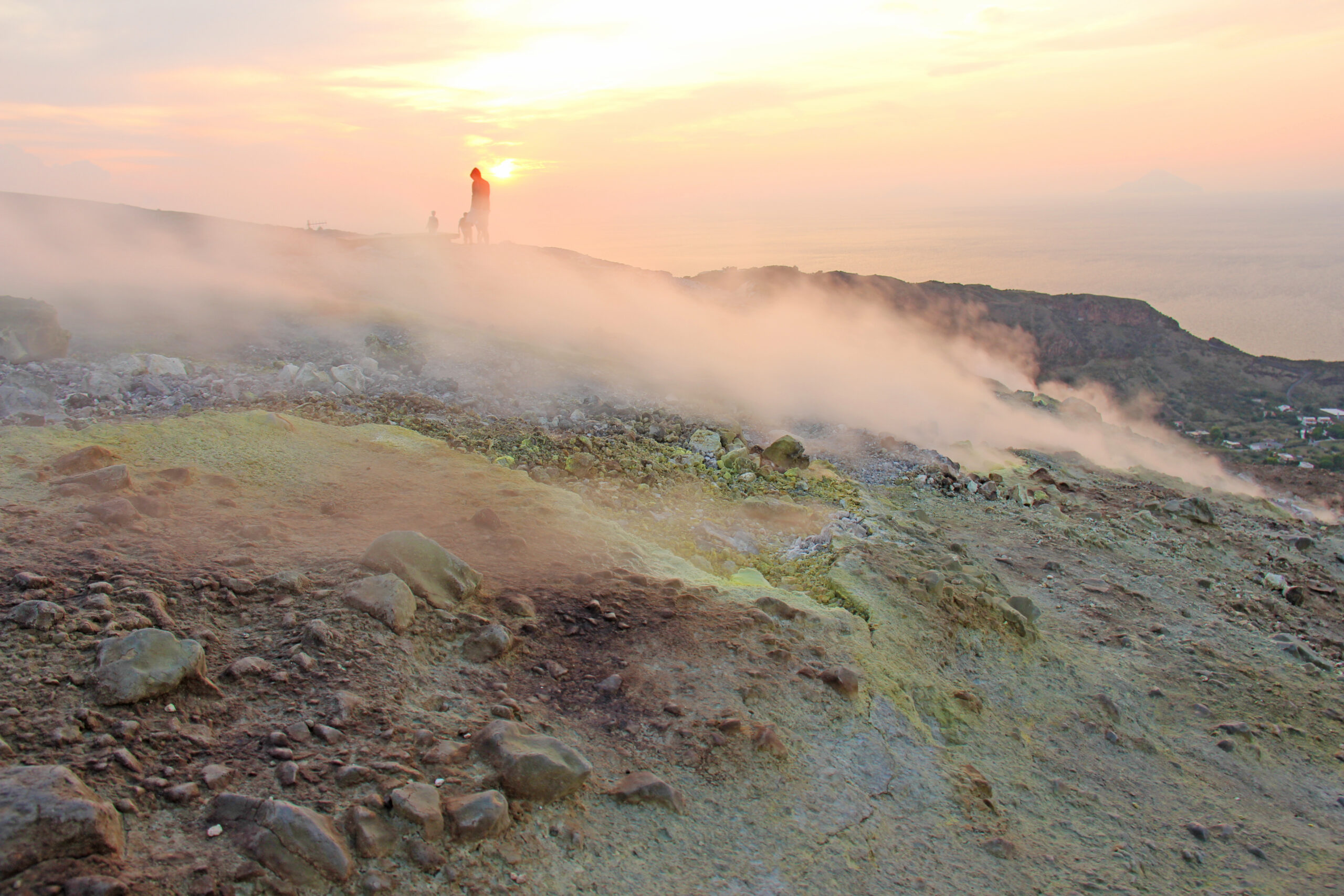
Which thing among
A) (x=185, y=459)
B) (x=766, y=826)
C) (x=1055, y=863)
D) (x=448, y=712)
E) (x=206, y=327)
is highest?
(x=206, y=327)

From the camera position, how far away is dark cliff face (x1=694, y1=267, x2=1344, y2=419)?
36281 mm

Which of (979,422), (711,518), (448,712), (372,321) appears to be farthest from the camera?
(979,422)

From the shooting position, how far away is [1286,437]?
3019cm

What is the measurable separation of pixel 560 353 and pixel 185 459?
6.56 m

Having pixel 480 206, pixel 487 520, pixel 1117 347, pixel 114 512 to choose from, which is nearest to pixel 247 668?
pixel 114 512

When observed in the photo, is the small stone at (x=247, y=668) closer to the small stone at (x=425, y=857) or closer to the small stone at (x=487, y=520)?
the small stone at (x=425, y=857)

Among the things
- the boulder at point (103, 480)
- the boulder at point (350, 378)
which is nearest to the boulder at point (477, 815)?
the boulder at point (103, 480)

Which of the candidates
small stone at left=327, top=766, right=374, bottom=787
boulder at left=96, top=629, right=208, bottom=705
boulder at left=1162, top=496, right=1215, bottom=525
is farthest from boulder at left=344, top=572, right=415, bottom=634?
boulder at left=1162, top=496, right=1215, bottom=525

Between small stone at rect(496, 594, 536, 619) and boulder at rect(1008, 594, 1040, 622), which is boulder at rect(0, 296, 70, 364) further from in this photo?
boulder at rect(1008, 594, 1040, 622)

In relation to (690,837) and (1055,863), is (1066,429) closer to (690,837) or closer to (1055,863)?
(1055,863)

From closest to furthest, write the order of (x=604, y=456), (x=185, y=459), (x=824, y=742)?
(x=824, y=742) < (x=185, y=459) < (x=604, y=456)

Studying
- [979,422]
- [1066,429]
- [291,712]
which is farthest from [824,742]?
[1066,429]

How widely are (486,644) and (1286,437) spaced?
118ft

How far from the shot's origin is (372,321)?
11461 millimetres
